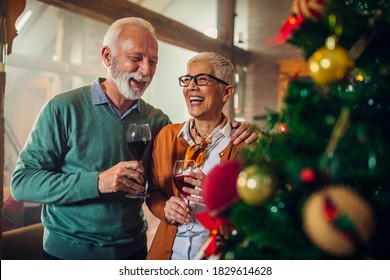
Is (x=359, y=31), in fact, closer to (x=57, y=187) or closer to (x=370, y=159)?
(x=370, y=159)

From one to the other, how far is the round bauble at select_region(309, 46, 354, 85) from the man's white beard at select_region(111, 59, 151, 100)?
68 centimetres

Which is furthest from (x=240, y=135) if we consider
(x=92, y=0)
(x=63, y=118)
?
(x=92, y=0)

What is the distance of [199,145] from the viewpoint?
110 cm

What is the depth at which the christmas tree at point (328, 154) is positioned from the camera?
0.43 metres

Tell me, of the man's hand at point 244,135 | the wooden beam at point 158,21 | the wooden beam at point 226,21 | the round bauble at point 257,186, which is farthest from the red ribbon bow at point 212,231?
the wooden beam at point 226,21

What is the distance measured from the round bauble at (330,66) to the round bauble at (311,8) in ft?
0.27

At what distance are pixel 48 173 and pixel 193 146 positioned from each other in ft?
1.40

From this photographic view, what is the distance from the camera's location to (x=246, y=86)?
4.01 m

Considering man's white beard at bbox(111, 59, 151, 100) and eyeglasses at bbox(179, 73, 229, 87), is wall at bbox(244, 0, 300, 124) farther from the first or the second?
man's white beard at bbox(111, 59, 151, 100)

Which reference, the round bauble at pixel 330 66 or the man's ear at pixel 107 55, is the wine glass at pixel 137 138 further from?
the round bauble at pixel 330 66

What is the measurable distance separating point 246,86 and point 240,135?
9.94 ft

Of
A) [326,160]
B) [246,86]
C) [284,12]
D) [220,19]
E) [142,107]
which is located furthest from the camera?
[246,86]

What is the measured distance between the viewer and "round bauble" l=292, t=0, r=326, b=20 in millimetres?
521

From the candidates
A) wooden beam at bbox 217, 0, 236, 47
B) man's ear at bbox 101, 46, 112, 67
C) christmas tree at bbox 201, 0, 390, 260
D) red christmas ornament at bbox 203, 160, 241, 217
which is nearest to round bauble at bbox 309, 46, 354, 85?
christmas tree at bbox 201, 0, 390, 260
